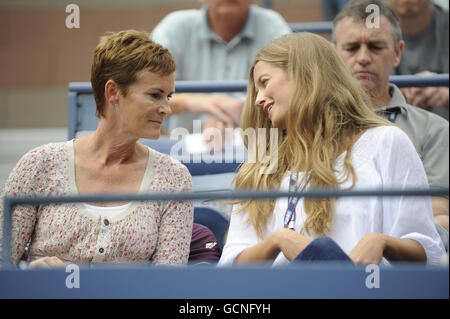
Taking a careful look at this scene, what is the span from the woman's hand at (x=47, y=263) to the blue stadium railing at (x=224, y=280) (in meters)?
0.16

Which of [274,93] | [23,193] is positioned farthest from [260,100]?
[23,193]

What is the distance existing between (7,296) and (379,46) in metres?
1.63

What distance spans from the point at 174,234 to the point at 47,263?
357mm

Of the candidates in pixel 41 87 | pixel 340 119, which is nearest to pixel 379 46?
pixel 340 119

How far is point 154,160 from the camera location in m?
2.45

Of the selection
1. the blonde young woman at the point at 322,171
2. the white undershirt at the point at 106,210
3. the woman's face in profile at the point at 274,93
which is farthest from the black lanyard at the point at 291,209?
the white undershirt at the point at 106,210

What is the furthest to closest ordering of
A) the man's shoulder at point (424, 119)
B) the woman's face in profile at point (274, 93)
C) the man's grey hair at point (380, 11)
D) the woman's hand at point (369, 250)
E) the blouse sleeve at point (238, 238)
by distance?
the man's grey hair at point (380, 11), the man's shoulder at point (424, 119), the woman's face in profile at point (274, 93), the blouse sleeve at point (238, 238), the woman's hand at point (369, 250)

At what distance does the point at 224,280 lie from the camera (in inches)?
73.9

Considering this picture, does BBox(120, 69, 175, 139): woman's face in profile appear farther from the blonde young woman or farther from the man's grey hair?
the man's grey hair

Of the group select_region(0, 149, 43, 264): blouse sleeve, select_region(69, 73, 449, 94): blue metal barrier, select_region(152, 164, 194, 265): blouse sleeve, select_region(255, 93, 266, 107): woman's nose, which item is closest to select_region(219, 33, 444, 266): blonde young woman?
select_region(255, 93, 266, 107): woman's nose

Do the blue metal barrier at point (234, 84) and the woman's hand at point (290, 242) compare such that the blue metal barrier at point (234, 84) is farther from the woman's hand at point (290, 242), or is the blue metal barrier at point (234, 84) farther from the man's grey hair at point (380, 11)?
the woman's hand at point (290, 242)

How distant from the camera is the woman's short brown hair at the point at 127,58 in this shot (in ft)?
7.84

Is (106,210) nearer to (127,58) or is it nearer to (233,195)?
(127,58)

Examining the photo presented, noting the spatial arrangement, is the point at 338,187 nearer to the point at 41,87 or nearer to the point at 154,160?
the point at 154,160
